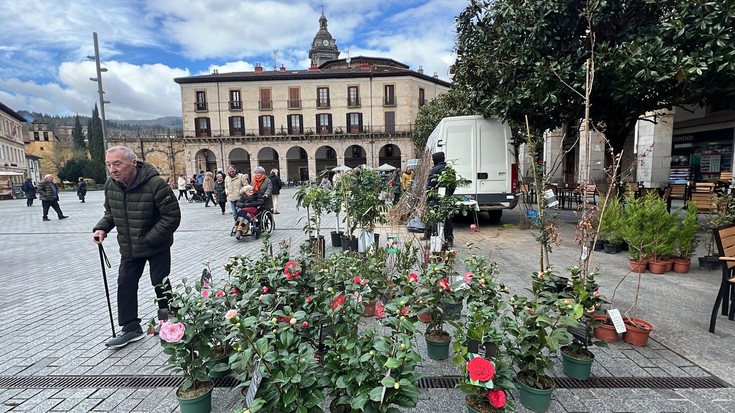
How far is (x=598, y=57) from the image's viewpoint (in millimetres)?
5812

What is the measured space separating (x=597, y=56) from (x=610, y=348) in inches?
202

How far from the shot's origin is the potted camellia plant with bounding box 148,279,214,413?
2.07 m

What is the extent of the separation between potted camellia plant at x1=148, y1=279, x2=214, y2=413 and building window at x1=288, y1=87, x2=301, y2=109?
38161 millimetres

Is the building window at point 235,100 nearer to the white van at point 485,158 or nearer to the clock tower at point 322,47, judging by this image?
the clock tower at point 322,47

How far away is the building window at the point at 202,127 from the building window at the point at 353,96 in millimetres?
15689

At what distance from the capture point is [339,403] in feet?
5.73

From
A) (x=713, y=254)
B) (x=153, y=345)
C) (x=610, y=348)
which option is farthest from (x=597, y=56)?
(x=153, y=345)

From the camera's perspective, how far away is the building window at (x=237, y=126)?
37.9 metres

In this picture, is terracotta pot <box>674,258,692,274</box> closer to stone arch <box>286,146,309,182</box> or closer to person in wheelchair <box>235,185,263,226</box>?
person in wheelchair <box>235,185,263,226</box>

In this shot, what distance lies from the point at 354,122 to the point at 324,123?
3367 millimetres

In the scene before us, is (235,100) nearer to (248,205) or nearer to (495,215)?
(248,205)

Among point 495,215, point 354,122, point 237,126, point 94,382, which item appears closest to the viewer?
point 94,382

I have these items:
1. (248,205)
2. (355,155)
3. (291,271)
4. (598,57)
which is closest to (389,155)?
(355,155)

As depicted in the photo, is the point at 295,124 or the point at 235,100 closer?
the point at 235,100
